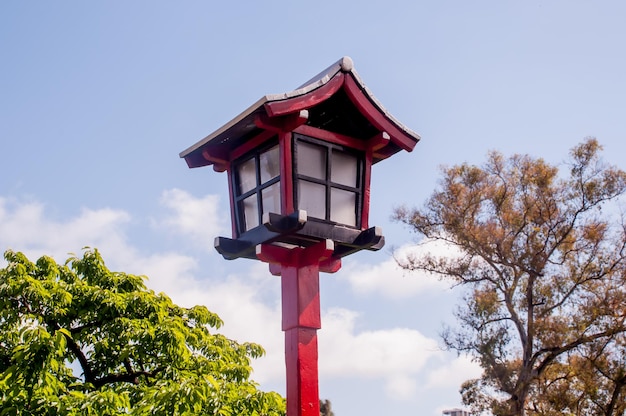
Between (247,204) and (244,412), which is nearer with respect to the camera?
(247,204)

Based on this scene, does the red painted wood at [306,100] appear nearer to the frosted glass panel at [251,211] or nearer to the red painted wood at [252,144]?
the red painted wood at [252,144]

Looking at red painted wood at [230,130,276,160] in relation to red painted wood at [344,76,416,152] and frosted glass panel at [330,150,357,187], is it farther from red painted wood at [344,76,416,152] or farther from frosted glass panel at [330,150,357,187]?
red painted wood at [344,76,416,152]

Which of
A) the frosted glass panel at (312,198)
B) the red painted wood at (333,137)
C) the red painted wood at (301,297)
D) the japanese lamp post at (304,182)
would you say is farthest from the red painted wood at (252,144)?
the red painted wood at (301,297)

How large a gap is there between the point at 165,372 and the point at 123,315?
3.09ft

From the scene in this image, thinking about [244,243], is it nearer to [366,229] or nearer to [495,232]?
[366,229]

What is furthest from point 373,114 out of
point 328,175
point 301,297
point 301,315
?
point 301,315

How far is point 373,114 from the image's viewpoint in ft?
19.6

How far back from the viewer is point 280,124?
562cm

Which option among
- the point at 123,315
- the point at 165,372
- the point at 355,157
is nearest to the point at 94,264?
the point at 123,315

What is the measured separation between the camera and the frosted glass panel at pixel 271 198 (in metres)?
5.71

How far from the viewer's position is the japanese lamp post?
18.0 ft

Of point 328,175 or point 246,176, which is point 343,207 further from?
point 246,176

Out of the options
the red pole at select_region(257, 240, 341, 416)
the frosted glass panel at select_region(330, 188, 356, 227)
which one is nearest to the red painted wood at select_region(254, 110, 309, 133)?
the frosted glass panel at select_region(330, 188, 356, 227)

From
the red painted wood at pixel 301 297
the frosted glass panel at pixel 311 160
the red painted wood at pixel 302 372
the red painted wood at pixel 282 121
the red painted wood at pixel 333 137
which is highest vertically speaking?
the red painted wood at pixel 333 137
